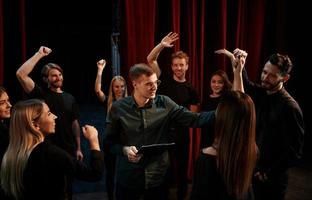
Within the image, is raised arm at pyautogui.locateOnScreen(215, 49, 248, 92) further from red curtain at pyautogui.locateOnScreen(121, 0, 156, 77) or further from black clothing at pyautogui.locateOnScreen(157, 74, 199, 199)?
red curtain at pyautogui.locateOnScreen(121, 0, 156, 77)

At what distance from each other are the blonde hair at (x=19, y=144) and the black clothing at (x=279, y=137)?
54.8 inches

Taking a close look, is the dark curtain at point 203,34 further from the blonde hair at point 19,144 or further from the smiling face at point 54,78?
the blonde hair at point 19,144

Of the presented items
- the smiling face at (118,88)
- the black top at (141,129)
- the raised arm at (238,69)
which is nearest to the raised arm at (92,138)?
the black top at (141,129)

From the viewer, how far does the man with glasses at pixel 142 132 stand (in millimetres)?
2279

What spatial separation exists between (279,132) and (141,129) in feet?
2.84

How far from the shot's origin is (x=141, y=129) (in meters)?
2.31

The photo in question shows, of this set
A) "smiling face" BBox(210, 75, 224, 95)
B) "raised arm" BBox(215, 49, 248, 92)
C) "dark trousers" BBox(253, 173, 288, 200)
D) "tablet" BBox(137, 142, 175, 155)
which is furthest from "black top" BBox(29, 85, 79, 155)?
"dark trousers" BBox(253, 173, 288, 200)

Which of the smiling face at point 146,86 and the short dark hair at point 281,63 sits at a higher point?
the short dark hair at point 281,63

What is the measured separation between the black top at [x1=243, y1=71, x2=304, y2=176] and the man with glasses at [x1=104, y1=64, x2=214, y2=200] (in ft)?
1.38

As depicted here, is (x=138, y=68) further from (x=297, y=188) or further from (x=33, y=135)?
(x=297, y=188)

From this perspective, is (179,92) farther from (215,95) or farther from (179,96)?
(215,95)

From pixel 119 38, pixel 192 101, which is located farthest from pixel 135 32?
pixel 192 101

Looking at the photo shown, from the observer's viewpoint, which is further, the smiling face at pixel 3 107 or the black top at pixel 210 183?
the smiling face at pixel 3 107

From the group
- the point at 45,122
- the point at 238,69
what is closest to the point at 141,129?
the point at 45,122
